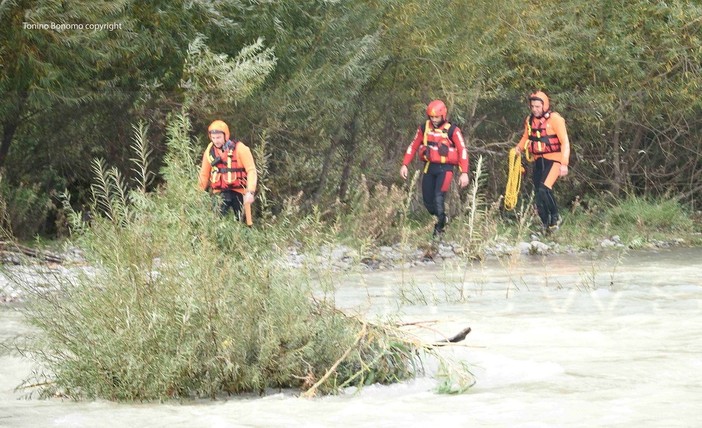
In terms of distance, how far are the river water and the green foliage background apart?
9.79 ft

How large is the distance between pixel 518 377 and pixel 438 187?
10096 millimetres

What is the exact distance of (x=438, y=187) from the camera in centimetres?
1767

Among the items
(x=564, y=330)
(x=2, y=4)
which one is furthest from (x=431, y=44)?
(x=564, y=330)

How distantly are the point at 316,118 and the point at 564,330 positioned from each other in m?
9.22

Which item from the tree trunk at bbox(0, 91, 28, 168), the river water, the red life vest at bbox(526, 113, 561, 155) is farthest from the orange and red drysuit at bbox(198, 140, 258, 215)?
the red life vest at bbox(526, 113, 561, 155)

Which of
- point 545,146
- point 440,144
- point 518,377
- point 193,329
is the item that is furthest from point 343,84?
point 193,329

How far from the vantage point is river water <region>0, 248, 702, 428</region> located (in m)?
6.48

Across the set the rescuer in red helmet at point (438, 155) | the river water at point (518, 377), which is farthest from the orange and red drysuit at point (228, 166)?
the rescuer in red helmet at point (438, 155)

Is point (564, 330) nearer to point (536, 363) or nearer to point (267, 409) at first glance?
point (536, 363)

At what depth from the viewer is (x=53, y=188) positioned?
694 inches

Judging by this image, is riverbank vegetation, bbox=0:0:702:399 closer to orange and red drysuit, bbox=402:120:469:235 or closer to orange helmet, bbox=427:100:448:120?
orange and red drysuit, bbox=402:120:469:235

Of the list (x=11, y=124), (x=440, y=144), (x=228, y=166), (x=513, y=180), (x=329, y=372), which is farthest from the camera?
(x=513, y=180)

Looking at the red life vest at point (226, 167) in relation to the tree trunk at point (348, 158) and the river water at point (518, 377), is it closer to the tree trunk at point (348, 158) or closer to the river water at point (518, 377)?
the river water at point (518, 377)

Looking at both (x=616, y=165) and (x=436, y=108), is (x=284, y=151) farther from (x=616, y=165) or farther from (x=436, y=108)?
(x=616, y=165)
